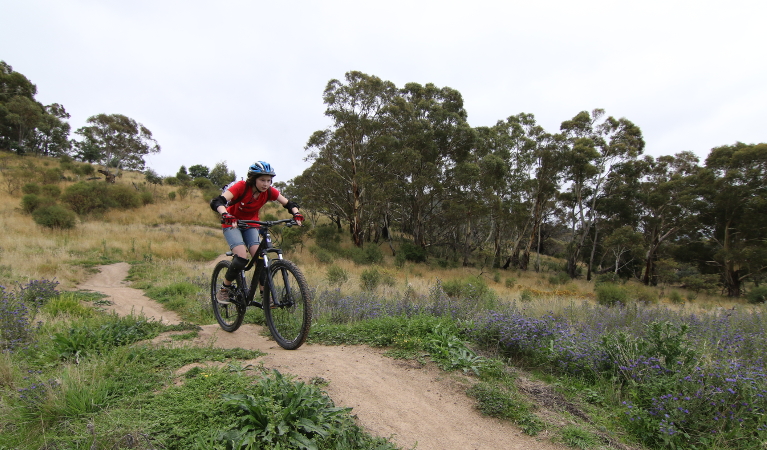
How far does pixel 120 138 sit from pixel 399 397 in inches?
1822

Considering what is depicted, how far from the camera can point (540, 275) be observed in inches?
1195

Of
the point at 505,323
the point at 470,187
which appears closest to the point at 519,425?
the point at 505,323

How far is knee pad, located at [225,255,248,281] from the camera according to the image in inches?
178

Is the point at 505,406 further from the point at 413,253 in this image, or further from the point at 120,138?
the point at 120,138

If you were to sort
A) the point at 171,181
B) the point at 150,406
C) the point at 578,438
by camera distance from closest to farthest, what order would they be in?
the point at 150,406 → the point at 578,438 → the point at 171,181

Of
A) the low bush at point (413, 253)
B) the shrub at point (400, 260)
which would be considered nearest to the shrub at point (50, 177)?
the shrub at point (400, 260)

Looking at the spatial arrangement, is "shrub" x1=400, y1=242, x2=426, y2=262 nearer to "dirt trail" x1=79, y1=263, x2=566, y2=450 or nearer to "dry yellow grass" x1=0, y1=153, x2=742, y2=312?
"dry yellow grass" x1=0, y1=153, x2=742, y2=312

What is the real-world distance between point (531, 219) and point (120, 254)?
102 feet

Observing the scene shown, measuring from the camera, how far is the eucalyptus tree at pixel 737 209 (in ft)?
77.6

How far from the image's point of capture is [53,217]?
17734 mm

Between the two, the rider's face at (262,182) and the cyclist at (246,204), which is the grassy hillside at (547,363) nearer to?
the cyclist at (246,204)

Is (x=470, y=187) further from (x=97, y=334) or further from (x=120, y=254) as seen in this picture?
(x=97, y=334)

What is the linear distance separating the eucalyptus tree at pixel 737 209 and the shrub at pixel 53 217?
41470 millimetres

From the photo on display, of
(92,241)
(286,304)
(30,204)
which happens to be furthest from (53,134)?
(286,304)
